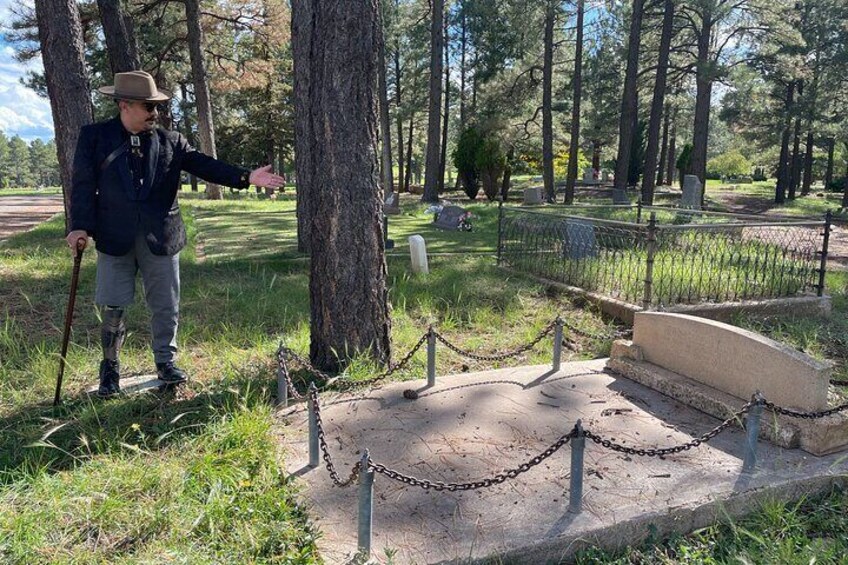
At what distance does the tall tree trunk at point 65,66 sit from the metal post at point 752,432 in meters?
8.10

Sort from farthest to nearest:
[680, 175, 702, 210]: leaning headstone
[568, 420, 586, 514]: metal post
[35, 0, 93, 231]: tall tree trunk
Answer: [680, 175, 702, 210]: leaning headstone < [35, 0, 93, 231]: tall tree trunk < [568, 420, 586, 514]: metal post

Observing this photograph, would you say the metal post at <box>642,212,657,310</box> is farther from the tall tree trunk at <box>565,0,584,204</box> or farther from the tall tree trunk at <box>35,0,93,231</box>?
the tall tree trunk at <box>565,0,584,204</box>

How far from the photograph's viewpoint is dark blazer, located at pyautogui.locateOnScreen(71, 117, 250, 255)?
3.58 m

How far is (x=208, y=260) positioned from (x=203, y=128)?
44.0 ft

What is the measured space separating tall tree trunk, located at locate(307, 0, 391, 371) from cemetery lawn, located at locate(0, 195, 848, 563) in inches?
12.2

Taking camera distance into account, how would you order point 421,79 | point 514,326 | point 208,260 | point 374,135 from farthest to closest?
point 421,79 → point 208,260 → point 514,326 → point 374,135

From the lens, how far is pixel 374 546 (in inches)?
99.4

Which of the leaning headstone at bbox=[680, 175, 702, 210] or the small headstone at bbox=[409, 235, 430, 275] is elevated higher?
the leaning headstone at bbox=[680, 175, 702, 210]

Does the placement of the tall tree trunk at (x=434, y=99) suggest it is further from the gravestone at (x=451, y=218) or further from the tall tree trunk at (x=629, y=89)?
the gravestone at (x=451, y=218)

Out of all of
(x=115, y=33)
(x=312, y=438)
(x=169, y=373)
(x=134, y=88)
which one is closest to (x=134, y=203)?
(x=134, y=88)

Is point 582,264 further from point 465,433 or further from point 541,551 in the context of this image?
point 541,551

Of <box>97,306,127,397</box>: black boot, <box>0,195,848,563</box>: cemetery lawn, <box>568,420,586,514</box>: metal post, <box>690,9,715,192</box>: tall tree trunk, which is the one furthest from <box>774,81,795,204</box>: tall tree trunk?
<box>97,306,127,397</box>: black boot

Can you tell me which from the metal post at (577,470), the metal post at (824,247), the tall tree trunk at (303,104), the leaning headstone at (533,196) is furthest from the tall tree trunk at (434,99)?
the metal post at (577,470)

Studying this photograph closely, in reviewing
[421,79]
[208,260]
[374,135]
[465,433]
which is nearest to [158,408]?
[465,433]
